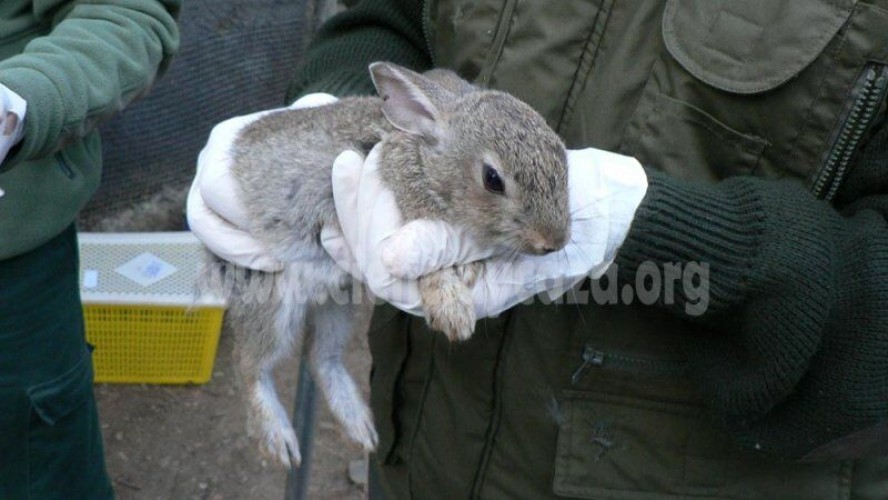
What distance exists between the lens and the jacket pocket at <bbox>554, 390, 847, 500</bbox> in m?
1.81

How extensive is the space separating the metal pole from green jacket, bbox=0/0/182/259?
69 cm

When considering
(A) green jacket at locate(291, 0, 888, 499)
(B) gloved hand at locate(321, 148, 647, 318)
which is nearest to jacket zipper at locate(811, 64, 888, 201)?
(A) green jacket at locate(291, 0, 888, 499)

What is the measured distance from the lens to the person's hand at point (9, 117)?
6.04 feet

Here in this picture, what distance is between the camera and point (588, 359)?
176 cm

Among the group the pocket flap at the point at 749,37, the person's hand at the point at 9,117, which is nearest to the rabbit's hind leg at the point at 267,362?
the person's hand at the point at 9,117

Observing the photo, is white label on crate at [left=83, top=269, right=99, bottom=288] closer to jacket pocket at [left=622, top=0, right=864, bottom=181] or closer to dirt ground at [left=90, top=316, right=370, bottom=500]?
dirt ground at [left=90, top=316, right=370, bottom=500]

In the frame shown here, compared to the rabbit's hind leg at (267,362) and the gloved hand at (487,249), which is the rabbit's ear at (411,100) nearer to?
the gloved hand at (487,249)

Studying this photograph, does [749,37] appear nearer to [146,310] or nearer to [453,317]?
[453,317]

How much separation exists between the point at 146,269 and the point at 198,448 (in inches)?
28.1

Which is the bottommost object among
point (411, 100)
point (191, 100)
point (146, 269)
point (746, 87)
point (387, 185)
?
point (146, 269)

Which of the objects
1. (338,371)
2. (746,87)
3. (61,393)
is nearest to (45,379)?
(61,393)

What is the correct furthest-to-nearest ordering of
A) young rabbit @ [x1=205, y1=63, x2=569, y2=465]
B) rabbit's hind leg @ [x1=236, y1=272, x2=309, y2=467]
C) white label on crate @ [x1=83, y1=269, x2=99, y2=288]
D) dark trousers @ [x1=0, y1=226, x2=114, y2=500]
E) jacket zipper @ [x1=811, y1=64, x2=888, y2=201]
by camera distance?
white label on crate @ [x1=83, y1=269, x2=99, y2=288], dark trousers @ [x1=0, y1=226, x2=114, y2=500], rabbit's hind leg @ [x1=236, y1=272, x2=309, y2=467], young rabbit @ [x1=205, y1=63, x2=569, y2=465], jacket zipper @ [x1=811, y1=64, x2=888, y2=201]

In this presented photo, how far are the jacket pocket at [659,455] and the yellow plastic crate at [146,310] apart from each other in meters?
2.06

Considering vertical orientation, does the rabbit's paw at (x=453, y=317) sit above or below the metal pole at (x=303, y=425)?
above
